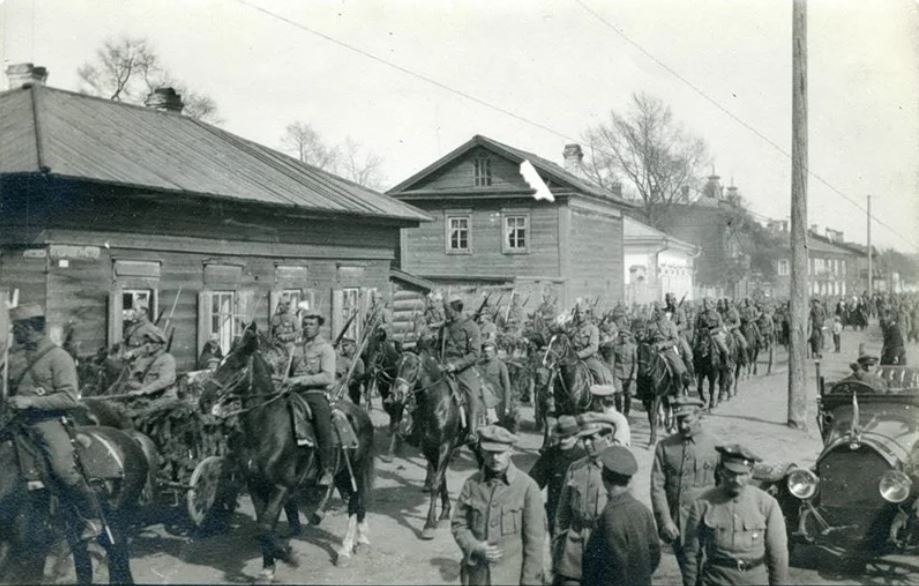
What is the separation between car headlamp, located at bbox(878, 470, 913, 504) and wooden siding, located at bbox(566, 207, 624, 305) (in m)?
23.0

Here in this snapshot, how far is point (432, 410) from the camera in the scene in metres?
9.45

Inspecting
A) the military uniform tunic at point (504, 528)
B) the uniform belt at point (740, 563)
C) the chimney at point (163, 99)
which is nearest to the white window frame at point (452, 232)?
the chimney at point (163, 99)

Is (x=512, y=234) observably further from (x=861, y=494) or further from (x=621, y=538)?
(x=621, y=538)

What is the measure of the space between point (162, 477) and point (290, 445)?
7.02 ft

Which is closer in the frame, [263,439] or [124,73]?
[263,439]

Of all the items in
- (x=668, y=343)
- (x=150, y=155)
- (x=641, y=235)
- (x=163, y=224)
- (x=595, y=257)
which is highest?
(x=641, y=235)

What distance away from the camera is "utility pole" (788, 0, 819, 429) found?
13977 millimetres

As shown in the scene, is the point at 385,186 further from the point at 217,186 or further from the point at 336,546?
the point at 336,546

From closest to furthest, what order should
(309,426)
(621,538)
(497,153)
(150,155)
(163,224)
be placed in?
(621,538)
(309,426)
(163,224)
(150,155)
(497,153)

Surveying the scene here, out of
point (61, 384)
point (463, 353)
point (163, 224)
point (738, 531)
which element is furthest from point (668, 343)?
point (61, 384)

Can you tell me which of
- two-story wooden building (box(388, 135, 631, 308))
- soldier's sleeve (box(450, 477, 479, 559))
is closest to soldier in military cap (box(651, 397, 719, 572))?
soldier's sleeve (box(450, 477, 479, 559))

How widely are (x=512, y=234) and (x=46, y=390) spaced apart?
25.6 meters

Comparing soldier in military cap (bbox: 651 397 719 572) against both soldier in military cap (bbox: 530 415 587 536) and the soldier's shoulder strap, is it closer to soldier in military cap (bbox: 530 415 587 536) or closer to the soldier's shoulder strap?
soldier in military cap (bbox: 530 415 587 536)

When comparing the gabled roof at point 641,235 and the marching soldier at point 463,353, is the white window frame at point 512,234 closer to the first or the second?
the gabled roof at point 641,235
